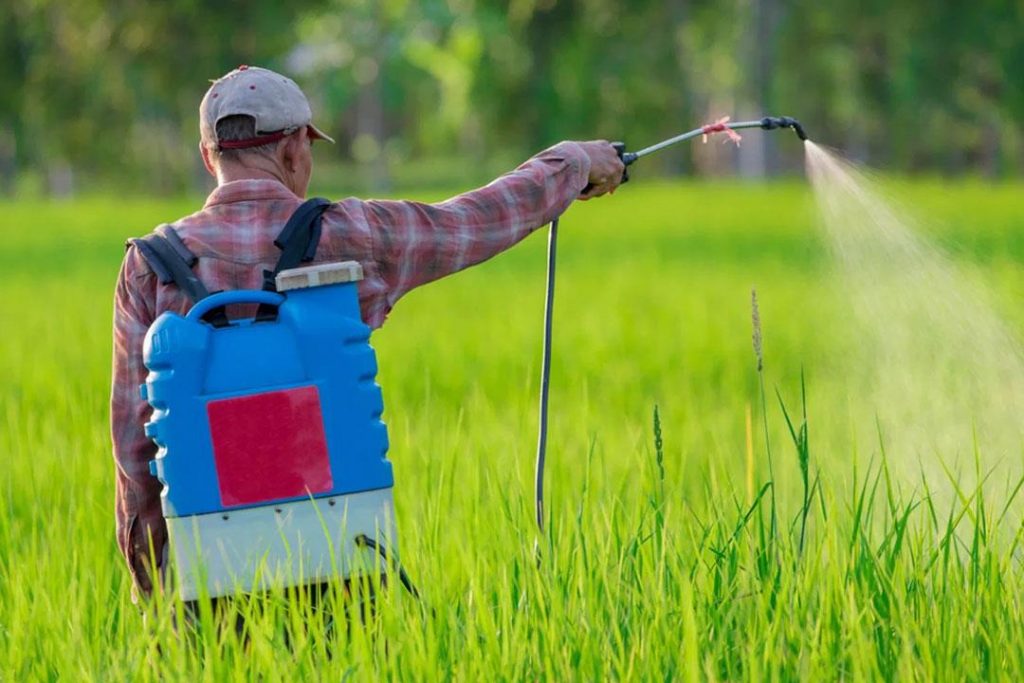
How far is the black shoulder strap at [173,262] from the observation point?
270 cm

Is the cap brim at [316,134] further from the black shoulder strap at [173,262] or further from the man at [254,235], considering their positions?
the black shoulder strap at [173,262]

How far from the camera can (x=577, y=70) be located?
3444 centimetres

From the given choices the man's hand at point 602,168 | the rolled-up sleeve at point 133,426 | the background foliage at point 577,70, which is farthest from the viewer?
the background foliage at point 577,70

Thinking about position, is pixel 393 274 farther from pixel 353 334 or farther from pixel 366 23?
pixel 366 23

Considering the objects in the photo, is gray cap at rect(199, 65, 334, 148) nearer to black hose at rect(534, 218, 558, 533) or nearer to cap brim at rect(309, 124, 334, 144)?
cap brim at rect(309, 124, 334, 144)

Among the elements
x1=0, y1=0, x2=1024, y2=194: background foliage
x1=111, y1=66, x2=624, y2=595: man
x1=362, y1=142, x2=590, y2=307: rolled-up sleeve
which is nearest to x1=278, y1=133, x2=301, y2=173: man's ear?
x1=111, y1=66, x2=624, y2=595: man

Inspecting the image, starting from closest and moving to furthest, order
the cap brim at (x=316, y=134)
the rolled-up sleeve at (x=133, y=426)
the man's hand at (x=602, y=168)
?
the rolled-up sleeve at (x=133, y=426) < the cap brim at (x=316, y=134) < the man's hand at (x=602, y=168)

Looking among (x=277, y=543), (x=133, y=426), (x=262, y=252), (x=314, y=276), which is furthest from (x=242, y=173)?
(x=277, y=543)

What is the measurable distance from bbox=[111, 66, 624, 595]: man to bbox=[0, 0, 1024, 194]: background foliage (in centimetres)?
3021

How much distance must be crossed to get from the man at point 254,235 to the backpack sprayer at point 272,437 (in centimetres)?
10

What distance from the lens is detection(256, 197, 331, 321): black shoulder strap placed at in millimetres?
2715

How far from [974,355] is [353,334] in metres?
5.15

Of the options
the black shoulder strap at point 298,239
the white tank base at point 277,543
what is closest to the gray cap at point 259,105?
the black shoulder strap at point 298,239

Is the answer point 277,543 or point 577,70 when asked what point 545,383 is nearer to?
point 277,543
